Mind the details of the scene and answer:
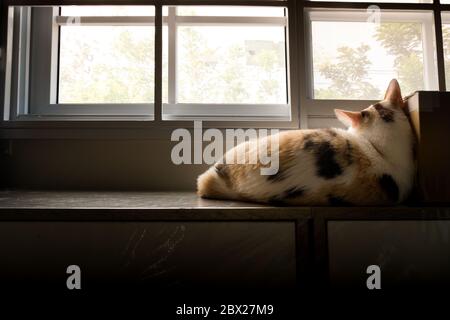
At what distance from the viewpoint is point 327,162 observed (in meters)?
0.64

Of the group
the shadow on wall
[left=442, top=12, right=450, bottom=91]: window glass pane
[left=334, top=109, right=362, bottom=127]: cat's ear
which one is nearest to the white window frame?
the shadow on wall

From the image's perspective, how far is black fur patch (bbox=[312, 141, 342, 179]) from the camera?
633 millimetres

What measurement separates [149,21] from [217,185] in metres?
0.77

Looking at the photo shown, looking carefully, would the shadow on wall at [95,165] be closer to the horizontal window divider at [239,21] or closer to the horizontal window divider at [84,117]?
the horizontal window divider at [84,117]

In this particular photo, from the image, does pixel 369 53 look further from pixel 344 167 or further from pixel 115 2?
pixel 115 2

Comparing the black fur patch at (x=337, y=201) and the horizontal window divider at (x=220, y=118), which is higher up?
the horizontal window divider at (x=220, y=118)

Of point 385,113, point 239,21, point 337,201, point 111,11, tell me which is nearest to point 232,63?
point 239,21

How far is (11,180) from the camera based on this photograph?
106 cm

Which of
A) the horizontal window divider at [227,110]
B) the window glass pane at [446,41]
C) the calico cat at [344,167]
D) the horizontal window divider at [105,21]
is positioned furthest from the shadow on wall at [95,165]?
the window glass pane at [446,41]

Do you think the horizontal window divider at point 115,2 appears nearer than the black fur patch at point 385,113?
No

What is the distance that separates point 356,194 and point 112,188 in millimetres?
806

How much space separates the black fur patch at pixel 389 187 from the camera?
642mm

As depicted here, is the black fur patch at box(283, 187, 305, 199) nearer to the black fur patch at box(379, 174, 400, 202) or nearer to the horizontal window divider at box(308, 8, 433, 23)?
the black fur patch at box(379, 174, 400, 202)

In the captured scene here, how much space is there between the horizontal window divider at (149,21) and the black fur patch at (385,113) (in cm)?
59
